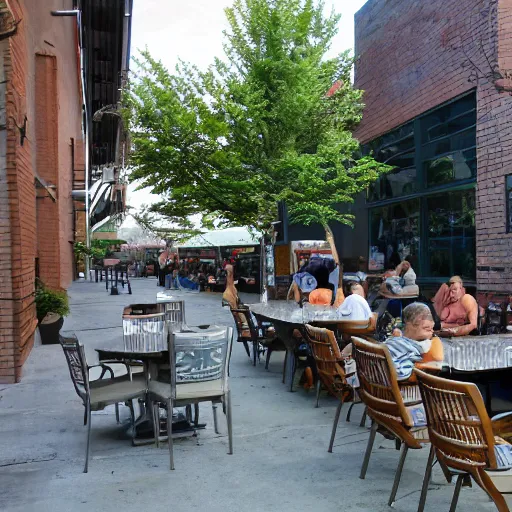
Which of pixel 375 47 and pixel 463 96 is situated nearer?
pixel 463 96

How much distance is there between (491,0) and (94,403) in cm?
1075

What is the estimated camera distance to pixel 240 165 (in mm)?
20219

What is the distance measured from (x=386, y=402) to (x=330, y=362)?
5.01ft

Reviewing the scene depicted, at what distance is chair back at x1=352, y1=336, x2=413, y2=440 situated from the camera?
157 inches

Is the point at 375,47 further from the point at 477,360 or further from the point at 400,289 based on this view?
the point at 477,360

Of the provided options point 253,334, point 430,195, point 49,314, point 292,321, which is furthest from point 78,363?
point 430,195

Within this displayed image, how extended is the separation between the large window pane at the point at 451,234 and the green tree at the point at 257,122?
4.53 m

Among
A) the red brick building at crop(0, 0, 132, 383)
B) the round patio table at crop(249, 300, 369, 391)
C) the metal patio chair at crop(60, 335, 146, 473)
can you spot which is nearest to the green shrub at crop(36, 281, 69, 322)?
the red brick building at crop(0, 0, 132, 383)

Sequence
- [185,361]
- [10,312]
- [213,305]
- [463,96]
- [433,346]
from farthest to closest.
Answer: [213,305]
[463,96]
[10,312]
[185,361]
[433,346]

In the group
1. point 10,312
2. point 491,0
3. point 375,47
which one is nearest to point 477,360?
point 10,312

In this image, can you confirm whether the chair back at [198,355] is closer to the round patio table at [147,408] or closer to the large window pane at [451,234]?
the round patio table at [147,408]

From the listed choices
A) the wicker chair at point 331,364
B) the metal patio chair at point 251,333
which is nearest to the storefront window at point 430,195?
the metal patio chair at point 251,333

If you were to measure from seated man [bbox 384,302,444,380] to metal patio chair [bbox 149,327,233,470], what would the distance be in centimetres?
138

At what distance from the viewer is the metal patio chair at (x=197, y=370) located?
4957mm
